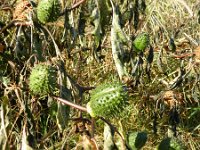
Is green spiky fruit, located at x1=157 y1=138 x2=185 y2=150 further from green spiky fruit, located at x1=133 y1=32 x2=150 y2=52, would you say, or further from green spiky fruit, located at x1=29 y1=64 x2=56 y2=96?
green spiky fruit, located at x1=133 y1=32 x2=150 y2=52

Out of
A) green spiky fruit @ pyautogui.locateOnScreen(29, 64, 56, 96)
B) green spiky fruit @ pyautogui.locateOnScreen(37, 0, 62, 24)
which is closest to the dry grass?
green spiky fruit @ pyautogui.locateOnScreen(37, 0, 62, 24)

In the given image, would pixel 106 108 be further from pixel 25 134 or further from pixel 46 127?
pixel 46 127

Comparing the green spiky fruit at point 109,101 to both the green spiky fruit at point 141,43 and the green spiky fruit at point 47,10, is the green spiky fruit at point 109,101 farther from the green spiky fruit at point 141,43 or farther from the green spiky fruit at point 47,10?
the green spiky fruit at point 141,43

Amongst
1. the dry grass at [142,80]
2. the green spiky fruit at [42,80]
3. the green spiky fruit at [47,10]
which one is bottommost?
the dry grass at [142,80]

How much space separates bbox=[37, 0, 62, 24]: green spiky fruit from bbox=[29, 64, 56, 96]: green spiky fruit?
200 millimetres

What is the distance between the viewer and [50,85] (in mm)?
1596

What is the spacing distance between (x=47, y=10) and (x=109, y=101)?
1.48 feet

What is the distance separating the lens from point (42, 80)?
5.16ft

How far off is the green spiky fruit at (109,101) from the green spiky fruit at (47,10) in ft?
1.29

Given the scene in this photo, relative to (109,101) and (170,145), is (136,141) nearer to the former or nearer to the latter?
(170,145)

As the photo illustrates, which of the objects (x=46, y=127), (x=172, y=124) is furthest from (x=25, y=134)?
(x=46, y=127)

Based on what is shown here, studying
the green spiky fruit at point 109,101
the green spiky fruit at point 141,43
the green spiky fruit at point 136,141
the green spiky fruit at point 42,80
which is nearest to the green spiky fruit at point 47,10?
the green spiky fruit at point 42,80

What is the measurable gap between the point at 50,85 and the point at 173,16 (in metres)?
3.40

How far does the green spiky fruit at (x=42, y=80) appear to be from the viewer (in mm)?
1575
